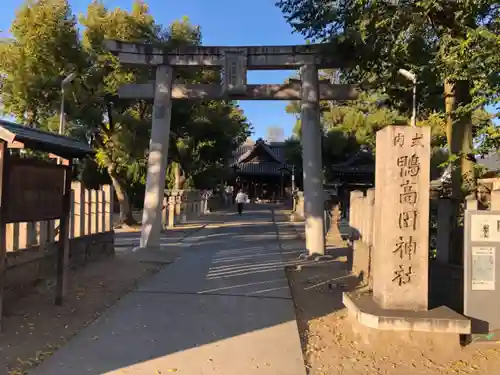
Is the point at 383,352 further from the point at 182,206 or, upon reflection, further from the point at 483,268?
the point at 182,206

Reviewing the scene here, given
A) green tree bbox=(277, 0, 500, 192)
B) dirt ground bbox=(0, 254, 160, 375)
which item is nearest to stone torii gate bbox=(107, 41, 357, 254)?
green tree bbox=(277, 0, 500, 192)

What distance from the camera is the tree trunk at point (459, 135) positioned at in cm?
830

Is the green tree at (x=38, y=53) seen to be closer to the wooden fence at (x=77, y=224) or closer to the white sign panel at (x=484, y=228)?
the wooden fence at (x=77, y=224)

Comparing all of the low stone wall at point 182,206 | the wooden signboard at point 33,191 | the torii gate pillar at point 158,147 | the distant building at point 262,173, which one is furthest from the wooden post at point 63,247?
the distant building at point 262,173

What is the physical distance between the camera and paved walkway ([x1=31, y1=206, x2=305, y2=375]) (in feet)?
15.6

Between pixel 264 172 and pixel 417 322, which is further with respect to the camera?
pixel 264 172

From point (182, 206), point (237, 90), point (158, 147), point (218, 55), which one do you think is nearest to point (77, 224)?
point (158, 147)

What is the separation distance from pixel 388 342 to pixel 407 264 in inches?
36.8

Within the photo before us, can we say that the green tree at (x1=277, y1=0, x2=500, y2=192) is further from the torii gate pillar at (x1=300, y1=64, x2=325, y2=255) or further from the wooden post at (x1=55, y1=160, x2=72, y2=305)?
the wooden post at (x1=55, y1=160, x2=72, y2=305)

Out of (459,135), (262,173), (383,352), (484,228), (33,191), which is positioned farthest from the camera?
(262,173)

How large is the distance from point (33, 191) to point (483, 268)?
543 centimetres

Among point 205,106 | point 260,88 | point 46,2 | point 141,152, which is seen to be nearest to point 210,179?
point 205,106

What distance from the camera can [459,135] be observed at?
28.4 feet

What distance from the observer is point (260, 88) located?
12750 mm
